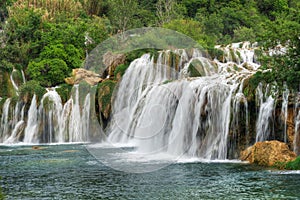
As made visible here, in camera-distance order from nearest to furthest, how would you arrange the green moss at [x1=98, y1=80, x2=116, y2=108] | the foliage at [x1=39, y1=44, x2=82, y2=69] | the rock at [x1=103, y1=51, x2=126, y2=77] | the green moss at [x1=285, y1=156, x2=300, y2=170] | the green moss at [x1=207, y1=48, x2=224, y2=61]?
1. the green moss at [x1=285, y1=156, x2=300, y2=170]
2. the green moss at [x1=98, y1=80, x2=116, y2=108]
3. the green moss at [x1=207, y1=48, x2=224, y2=61]
4. the rock at [x1=103, y1=51, x2=126, y2=77]
5. the foliage at [x1=39, y1=44, x2=82, y2=69]

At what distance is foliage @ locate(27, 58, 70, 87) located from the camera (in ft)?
149

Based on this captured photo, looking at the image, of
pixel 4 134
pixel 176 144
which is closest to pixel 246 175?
pixel 176 144

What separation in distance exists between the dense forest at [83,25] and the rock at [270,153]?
3840 mm

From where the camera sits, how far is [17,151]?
97.3ft

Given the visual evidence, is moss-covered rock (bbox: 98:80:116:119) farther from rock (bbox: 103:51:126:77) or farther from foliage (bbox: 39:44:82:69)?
foliage (bbox: 39:44:82:69)

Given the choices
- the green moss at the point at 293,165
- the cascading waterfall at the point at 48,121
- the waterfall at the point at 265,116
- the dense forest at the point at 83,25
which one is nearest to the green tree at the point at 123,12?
the dense forest at the point at 83,25

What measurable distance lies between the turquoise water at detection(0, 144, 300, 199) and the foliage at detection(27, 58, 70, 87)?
863 inches

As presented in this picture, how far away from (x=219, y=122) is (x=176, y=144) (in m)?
2.97

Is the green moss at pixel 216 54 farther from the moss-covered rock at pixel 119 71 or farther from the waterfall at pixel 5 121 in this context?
the waterfall at pixel 5 121

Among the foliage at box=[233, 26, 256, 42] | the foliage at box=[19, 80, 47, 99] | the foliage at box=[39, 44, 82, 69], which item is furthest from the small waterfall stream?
the foliage at box=[233, 26, 256, 42]

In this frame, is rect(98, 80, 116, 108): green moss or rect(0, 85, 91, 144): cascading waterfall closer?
rect(0, 85, 91, 144): cascading waterfall

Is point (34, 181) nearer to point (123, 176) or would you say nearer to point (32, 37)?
point (123, 176)

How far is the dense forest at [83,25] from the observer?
47531mm

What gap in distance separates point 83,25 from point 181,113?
92.5 feet
